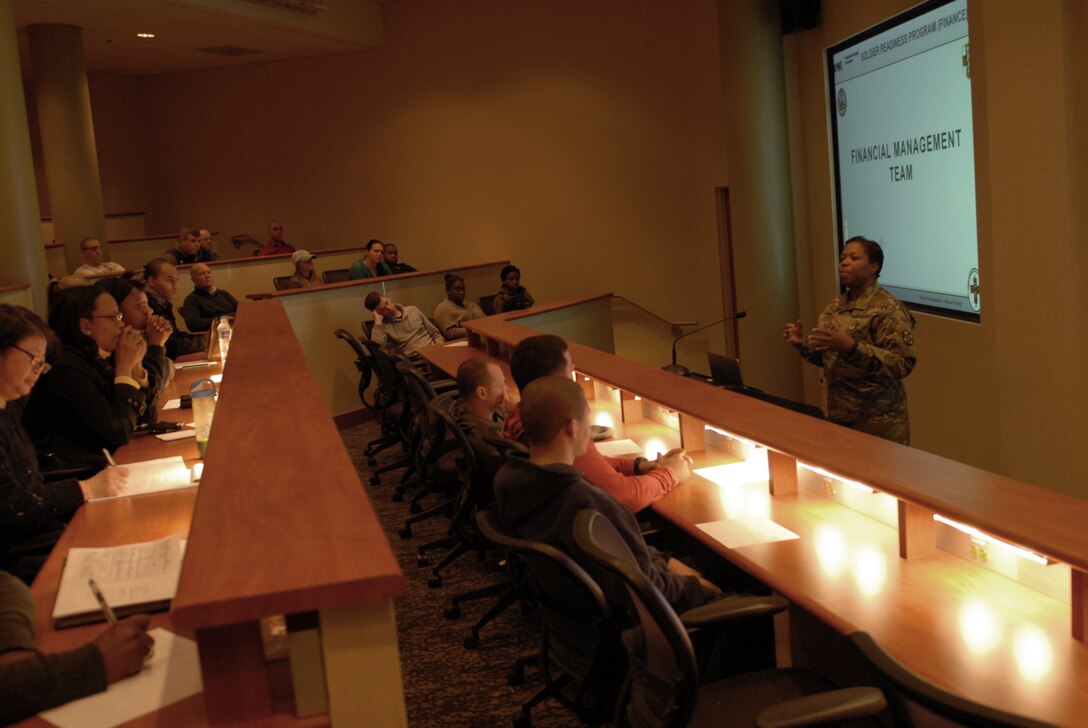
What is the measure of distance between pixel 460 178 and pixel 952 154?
763 centimetres

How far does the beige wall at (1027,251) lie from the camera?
4.68 meters

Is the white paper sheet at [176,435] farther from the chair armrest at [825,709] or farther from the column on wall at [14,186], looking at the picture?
the column on wall at [14,186]

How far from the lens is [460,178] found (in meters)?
12.5

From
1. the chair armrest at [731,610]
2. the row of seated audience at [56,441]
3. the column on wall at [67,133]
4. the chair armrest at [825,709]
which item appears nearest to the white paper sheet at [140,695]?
the row of seated audience at [56,441]

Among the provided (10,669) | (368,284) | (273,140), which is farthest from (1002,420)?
(273,140)

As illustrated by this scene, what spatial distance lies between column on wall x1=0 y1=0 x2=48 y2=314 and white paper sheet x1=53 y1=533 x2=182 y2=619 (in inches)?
232

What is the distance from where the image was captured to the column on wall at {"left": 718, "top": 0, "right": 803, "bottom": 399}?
25.7 feet

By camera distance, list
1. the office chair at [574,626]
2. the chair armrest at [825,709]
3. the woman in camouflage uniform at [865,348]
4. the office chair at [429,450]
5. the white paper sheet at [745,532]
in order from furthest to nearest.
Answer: the office chair at [429,450] < the woman in camouflage uniform at [865,348] < the white paper sheet at [745,532] < the office chair at [574,626] < the chair armrest at [825,709]

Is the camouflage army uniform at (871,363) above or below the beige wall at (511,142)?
below

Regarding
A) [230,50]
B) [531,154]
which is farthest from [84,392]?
[230,50]

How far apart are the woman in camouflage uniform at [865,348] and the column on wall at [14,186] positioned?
571 centimetres

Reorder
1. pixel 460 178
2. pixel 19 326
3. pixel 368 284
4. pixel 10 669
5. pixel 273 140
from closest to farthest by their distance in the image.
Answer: pixel 10 669, pixel 19 326, pixel 368 284, pixel 460 178, pixel 273 140

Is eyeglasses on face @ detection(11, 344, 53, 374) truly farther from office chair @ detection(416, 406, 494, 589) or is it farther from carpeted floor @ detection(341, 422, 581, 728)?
carpeted floor @ detection(341, 422, 581, 728)

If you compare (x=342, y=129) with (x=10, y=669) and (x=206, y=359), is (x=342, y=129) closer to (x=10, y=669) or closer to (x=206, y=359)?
(x=206, y=359)
